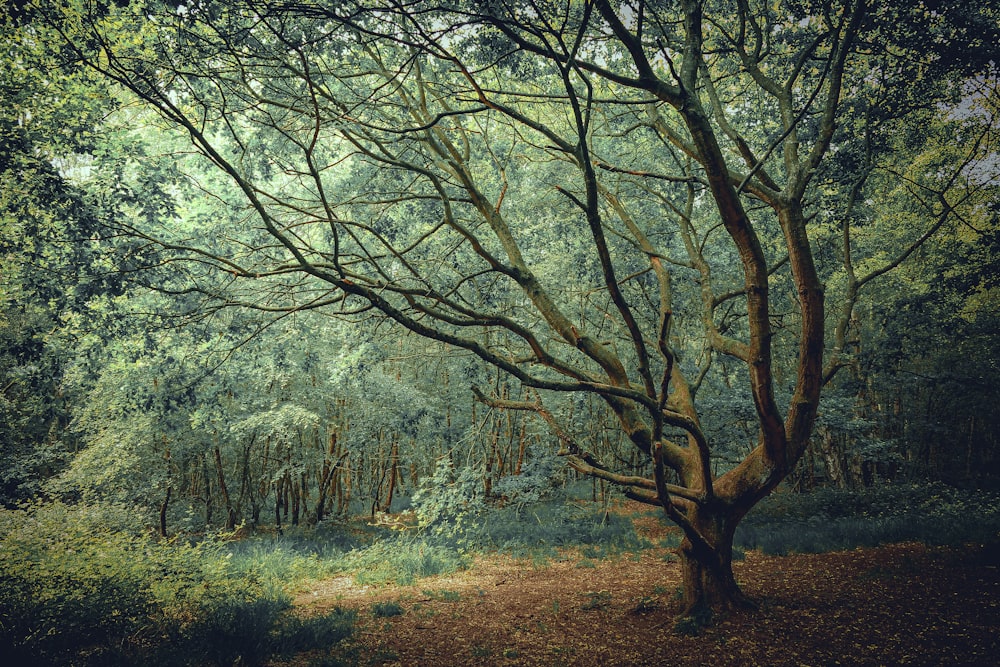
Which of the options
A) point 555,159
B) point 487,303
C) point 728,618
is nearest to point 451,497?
point 487,303

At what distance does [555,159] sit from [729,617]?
5526 millimetres

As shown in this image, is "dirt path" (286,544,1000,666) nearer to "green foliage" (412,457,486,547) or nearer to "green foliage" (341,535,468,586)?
"green foliage" (341,535,468,586)

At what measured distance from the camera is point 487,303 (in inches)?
346

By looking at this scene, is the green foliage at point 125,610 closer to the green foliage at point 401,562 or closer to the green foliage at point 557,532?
the green foliage at point 401,562

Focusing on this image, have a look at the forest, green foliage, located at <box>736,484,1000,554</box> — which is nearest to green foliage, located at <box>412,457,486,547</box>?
the forest

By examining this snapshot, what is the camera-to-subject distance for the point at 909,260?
11.7 meters

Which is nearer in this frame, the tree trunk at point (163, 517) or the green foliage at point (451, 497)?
the green foliage at point (451, 497)

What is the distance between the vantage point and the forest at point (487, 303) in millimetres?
3861

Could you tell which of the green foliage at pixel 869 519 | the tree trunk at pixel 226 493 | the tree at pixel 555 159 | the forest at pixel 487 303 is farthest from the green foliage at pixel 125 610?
the green foliage at pixel 869 519

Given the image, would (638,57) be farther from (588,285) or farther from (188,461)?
(188,461)

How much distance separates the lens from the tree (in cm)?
332

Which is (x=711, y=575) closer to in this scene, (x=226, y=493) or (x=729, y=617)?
(x=729, y=617)

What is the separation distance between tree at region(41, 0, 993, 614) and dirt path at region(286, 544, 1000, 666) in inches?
24.7

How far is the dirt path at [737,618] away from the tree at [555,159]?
0.63 metres
